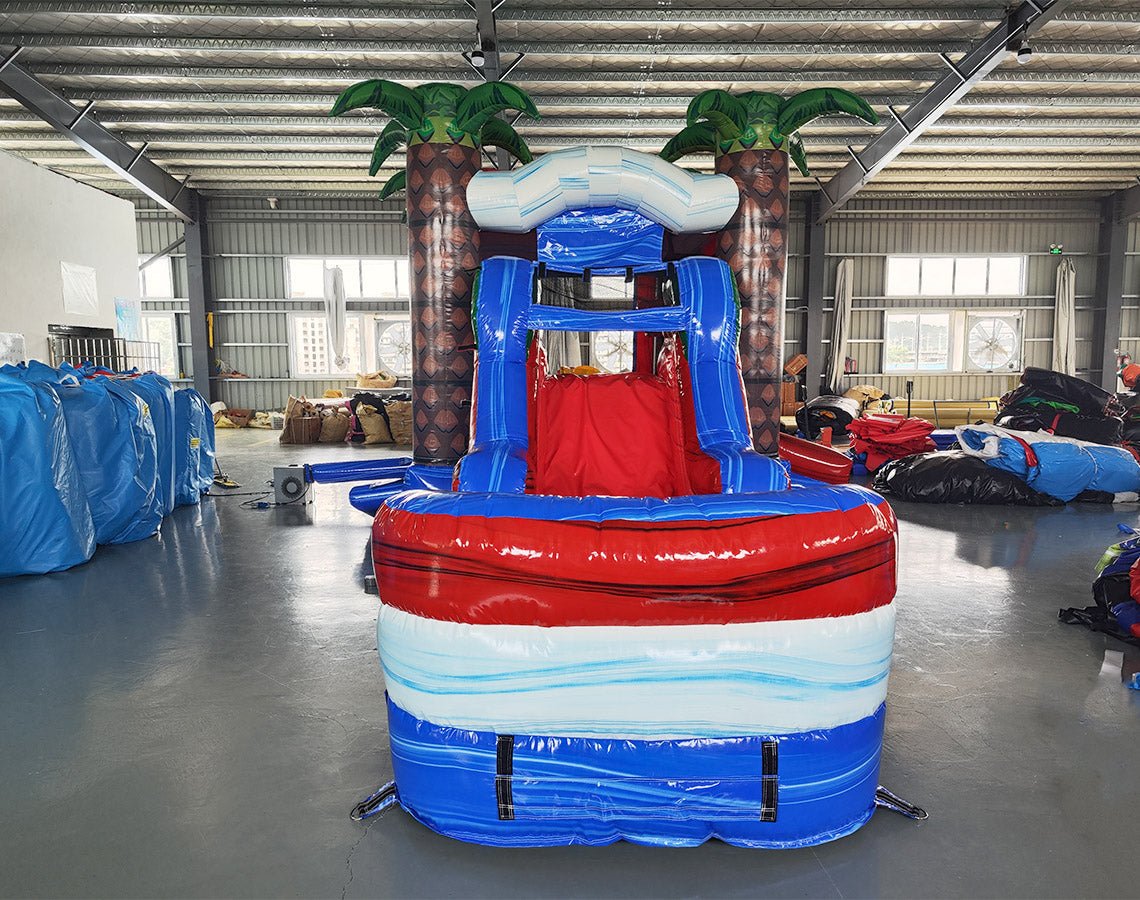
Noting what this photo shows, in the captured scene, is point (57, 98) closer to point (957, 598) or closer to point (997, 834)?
point (957, 598)

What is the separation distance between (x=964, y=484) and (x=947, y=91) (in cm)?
551

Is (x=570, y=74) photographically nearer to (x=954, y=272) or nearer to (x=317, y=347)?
(x=317, y=347)

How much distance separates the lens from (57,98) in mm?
9172

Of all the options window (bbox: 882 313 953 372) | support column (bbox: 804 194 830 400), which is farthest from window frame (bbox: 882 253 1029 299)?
support column (bbox: 804 194 830 400)

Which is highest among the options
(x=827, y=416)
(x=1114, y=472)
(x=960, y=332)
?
(x=960, y=332)

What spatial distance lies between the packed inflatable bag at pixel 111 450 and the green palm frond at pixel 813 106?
15.2 feet

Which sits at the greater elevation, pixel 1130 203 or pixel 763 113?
pixel 1130 203

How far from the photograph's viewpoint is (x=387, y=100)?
4.54 metres

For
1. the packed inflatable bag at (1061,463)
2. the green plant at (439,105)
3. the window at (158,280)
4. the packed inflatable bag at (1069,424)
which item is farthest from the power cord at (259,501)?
the window at (158,280)

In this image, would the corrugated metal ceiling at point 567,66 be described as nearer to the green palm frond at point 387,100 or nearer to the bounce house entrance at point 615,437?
the green palm frond at point 387,100

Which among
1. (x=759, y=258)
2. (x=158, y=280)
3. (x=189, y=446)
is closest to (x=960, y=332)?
(x=759, y=258)

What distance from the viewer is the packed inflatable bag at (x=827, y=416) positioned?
34.6 ft

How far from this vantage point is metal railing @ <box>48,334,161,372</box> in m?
7.75

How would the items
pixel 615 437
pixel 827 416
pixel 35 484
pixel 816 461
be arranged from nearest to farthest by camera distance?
pixel 615 437, pixel 35 484, pixel 816 461, pixel 827 416
